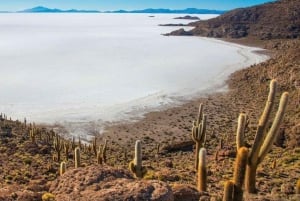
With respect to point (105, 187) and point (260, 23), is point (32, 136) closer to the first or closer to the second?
point (105, 187)

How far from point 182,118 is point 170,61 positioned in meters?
52.5

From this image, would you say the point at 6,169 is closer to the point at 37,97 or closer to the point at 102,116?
the point at 102,116

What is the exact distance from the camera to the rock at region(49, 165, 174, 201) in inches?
333

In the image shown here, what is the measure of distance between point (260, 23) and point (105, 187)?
13887cm

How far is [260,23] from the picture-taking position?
140 m

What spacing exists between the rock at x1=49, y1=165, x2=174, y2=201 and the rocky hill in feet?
398

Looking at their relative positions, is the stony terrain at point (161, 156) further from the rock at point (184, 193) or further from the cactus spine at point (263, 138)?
the cactus spine at point (263, 138)

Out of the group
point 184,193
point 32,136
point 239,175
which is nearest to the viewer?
point 184,193

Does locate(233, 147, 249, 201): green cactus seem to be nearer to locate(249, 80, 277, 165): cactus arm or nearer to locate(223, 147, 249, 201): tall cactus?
locate(223, 147, 249, 201): tall cactus

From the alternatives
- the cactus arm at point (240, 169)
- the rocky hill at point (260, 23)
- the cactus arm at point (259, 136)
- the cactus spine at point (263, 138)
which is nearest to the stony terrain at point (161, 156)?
the cactus arm at point (240, 169)

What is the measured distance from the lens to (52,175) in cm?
2419

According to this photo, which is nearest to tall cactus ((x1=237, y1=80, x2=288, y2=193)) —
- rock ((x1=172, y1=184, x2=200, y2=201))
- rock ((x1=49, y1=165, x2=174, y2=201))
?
rock ((x1=172, y1=184, x2=200, y2=201))

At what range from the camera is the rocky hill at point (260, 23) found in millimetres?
127625

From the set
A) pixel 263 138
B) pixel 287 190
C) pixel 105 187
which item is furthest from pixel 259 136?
pixel 105 187
